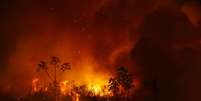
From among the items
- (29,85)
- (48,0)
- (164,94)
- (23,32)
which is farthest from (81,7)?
(164,94)

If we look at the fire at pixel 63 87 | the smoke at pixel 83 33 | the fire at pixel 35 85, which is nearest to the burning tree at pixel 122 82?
the smoke at pixel 83 33

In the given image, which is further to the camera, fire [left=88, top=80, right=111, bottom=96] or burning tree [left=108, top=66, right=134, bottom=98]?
fire [left=88, top=80, right=111, bottom=96]

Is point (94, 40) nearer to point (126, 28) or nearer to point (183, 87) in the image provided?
point (126, 28)

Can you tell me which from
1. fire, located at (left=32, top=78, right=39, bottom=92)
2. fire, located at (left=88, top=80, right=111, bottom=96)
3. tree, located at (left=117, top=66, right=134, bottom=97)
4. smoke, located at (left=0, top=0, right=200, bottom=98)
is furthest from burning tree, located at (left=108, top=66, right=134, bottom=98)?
fire, located at (left=32, top=78, right=39, bottom=92)

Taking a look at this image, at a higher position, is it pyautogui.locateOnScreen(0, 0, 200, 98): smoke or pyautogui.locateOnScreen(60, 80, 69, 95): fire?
pyautogui.locateOnScreen(0, 0, 200, 98): smoke

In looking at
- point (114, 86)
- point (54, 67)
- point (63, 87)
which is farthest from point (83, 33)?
point (114, 86)

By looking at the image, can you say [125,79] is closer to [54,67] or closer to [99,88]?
[99,88]

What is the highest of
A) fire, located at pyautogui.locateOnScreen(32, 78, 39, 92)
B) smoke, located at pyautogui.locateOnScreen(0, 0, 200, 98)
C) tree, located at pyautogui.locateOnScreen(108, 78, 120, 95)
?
smoke, located at pyautogui.locateOnScreen(0, 0, 200, 98)

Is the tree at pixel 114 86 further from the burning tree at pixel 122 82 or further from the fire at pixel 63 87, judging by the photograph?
the fire at pixel 63 87

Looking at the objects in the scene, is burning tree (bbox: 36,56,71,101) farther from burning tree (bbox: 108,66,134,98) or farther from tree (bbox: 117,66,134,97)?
tree (bbox: 117,66,134,97)

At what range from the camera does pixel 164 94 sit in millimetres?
39406

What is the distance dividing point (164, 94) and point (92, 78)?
8629mm

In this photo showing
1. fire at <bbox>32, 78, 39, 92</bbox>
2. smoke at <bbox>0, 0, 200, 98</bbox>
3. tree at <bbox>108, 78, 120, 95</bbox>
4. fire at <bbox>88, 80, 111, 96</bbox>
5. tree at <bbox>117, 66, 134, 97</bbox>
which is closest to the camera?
tree at <bbox>117, 66, 134, 97</bbox>

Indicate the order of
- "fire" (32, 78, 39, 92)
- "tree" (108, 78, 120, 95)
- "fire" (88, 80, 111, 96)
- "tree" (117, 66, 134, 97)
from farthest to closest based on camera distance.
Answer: "fire" (32, 78, 39, 92), "fire" (88, 80, 111, 96), "tree" (108, 78, 120, 95), "tree" (117, 66, 134, 97)
